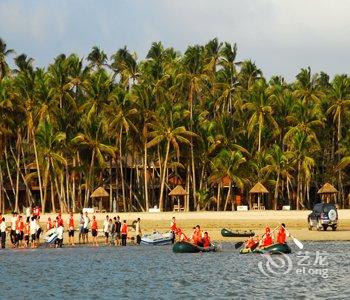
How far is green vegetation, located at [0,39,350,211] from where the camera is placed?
9394cm

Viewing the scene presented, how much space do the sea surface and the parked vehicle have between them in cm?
847

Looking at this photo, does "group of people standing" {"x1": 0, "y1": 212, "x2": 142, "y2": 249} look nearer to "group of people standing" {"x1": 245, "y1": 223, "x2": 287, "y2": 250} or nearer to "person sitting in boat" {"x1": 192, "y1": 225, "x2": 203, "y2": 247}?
"person sitting in boat" {"x1": 192, "y1": 225, "x2": 203, "y2": 247}

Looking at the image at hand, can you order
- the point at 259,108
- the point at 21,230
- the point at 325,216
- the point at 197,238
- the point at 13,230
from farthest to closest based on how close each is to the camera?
the point at 259,108, the point at 325,216, the point at 13,230, the point at 21,230, the point at 197,238

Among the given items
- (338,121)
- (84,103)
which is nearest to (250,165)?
(338,121)

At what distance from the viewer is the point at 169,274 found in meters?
46.2

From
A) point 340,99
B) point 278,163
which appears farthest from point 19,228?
point 340,99

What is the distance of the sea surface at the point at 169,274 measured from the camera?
38.5 metres

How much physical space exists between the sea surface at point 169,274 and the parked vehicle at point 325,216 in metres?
8.47

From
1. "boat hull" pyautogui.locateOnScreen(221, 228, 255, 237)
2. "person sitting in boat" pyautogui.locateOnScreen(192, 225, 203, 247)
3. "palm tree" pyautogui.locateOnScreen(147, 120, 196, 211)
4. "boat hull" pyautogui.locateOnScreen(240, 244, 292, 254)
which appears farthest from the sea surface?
"palm tree" pyautogui.locateOnScreen(147, 120, 196, 211)

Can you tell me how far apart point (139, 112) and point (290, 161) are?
17.7m

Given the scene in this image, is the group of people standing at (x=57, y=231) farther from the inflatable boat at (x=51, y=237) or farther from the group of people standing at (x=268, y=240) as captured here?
the group of people standing at (x=268, y=240)

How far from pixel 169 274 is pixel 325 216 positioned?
27.8 m

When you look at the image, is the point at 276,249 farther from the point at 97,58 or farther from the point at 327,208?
the point at 97,58

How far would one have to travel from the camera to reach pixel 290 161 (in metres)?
97.9
